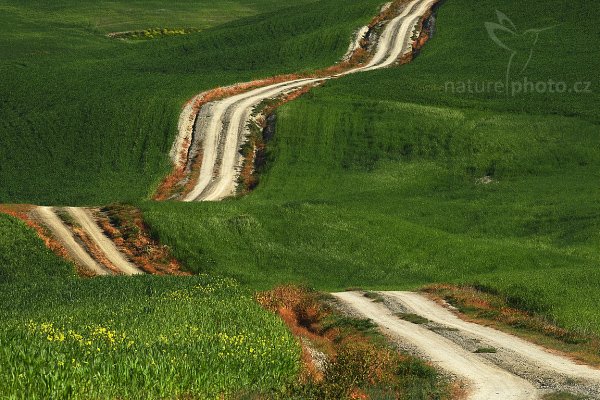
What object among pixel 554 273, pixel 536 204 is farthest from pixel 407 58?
pixel 554 273

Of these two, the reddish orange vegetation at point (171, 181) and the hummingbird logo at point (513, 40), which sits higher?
the hummingbird logo at point (513, 40)

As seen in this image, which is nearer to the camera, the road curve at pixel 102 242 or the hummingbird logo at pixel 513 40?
the road curve at pixel 102 242

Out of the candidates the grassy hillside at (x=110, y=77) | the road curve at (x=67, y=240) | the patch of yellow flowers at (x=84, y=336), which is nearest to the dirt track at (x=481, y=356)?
the patch of yellow flowers at (x=84, y=336)

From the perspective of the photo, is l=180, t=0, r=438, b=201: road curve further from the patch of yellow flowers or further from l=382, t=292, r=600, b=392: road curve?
the patch of yellow flowers

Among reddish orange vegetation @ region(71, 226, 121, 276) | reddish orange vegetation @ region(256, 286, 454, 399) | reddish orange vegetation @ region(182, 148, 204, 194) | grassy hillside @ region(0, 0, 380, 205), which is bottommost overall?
reddish orange vegetation @ region(71, 226, 121, 276)

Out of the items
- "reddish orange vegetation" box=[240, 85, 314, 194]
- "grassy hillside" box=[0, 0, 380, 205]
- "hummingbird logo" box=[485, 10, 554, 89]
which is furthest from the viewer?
"hummingbird logo" box=[485, 10, 554, 89]

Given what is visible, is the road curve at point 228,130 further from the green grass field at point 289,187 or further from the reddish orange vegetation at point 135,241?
the reddish orange vegetation at point 135,241

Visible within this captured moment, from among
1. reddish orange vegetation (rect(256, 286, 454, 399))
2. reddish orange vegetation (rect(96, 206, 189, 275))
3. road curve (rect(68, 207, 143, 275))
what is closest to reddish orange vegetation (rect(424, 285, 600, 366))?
reddish orange vegetation (rect(256, 286, 454, 399))
